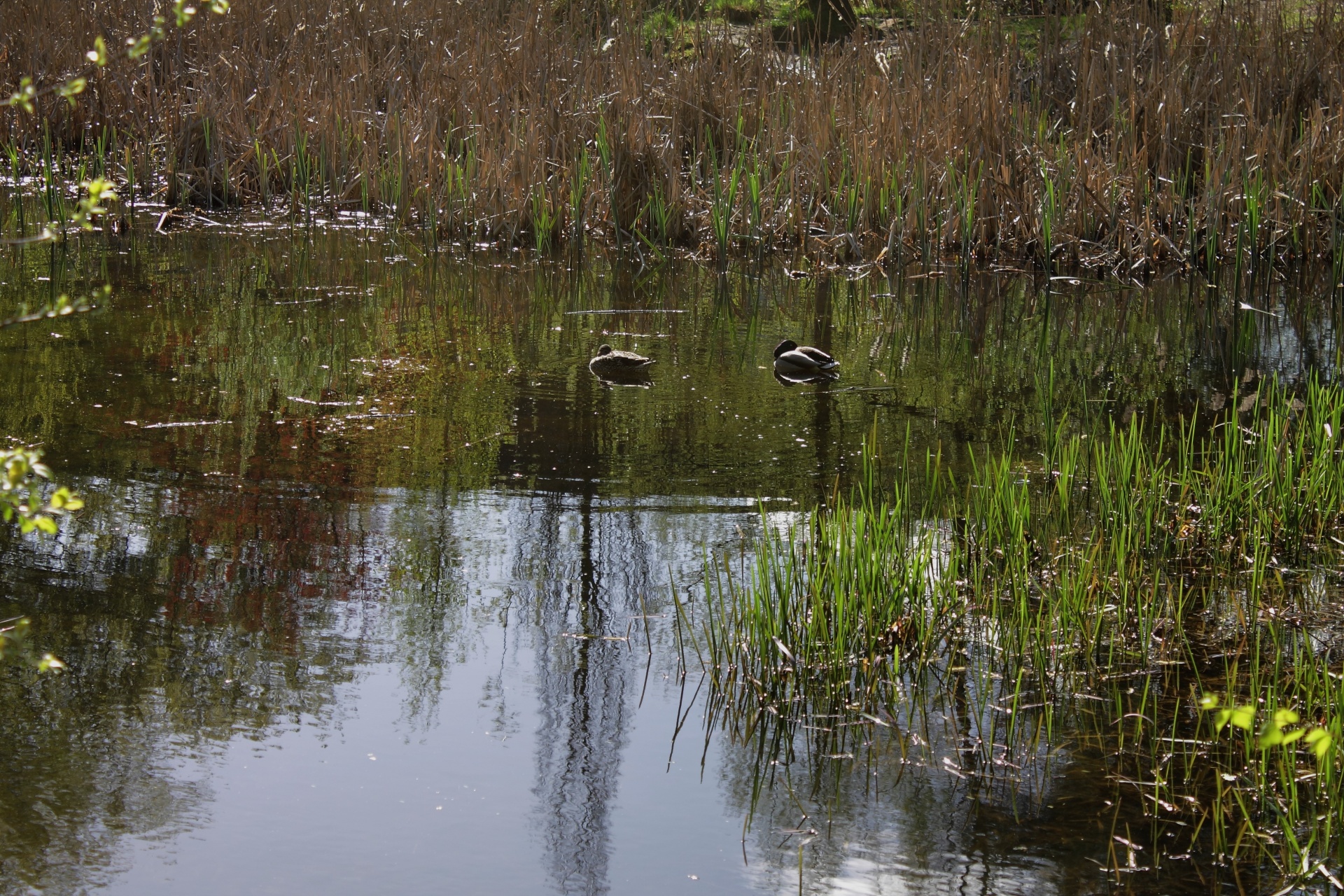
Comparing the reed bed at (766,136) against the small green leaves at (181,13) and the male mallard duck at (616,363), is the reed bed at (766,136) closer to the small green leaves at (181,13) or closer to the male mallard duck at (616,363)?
the male mallard duck at (616,363)

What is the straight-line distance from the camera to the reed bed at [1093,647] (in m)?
2.66

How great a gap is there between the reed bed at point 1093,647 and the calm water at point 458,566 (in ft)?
0.40

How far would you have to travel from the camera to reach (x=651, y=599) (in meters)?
3.64

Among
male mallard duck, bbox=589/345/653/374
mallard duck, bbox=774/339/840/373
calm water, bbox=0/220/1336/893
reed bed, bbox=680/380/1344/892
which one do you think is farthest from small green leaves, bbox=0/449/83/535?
mallard duck, bbox=774/339/840/373

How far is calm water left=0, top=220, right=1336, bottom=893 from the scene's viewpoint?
2.52m

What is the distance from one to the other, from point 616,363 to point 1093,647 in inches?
124

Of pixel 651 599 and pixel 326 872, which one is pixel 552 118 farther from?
pixel 326 872

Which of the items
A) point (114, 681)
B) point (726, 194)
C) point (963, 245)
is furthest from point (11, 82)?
point (114, 681)

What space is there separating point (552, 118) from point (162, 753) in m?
7.43

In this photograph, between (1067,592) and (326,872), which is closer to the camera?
(326,872)

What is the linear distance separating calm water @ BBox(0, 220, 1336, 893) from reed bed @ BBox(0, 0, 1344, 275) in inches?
45.7

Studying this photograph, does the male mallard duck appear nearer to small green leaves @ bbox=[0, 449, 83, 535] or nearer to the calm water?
the calm water

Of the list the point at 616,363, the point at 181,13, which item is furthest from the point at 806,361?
the point at 181,13

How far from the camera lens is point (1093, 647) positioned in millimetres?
3252
